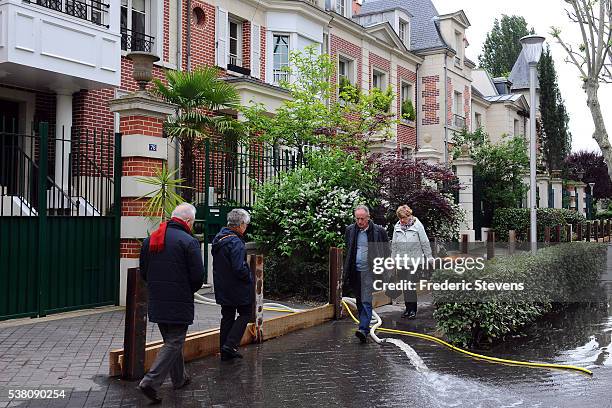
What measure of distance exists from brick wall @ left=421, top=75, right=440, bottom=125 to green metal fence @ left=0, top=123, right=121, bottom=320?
21665 mm

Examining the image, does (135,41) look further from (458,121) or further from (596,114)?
(458,121)

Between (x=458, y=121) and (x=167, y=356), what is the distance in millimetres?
28399

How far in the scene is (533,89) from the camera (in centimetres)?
1249

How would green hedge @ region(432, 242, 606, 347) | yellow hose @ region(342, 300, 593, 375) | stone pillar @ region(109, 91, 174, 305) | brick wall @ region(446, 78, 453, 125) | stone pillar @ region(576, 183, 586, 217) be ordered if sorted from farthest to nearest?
1. stone pillar @ region(576, 183, 586, 217)
2. brick wall @ region(446, 78, 453, 125)
3. stone pillar @ region(109, 91, 174, 305)
4. green hedge @ region(432, 242, 606, 347)
5. yellow hose @ region(342, 300, 593, 375)

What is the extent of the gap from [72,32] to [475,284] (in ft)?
32.2

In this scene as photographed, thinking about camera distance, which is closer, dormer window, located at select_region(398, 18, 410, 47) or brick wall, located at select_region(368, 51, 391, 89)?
brick wall, located at select_region(368, 51, 391, 89)

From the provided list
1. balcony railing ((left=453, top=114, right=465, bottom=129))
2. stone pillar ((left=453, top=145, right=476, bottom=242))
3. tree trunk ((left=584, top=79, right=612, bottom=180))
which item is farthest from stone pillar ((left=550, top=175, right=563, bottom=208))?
tree trunk ((left=584, top=79, right=612, bottom=180))

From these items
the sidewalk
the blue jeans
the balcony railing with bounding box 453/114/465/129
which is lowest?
the sidewalk

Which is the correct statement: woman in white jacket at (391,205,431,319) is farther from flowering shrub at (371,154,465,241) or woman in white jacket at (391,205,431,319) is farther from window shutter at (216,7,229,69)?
window shutter at (216,7,229,69)

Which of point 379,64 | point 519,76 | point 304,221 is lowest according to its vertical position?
point 304,221

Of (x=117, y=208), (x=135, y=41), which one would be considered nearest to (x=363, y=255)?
(x=117, y=208)

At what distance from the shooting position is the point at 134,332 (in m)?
6.16

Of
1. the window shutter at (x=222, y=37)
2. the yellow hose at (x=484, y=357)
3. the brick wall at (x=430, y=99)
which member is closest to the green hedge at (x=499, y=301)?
the yellow hose at (x=484, y=357)

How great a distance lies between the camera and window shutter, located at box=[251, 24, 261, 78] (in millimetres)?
19312
